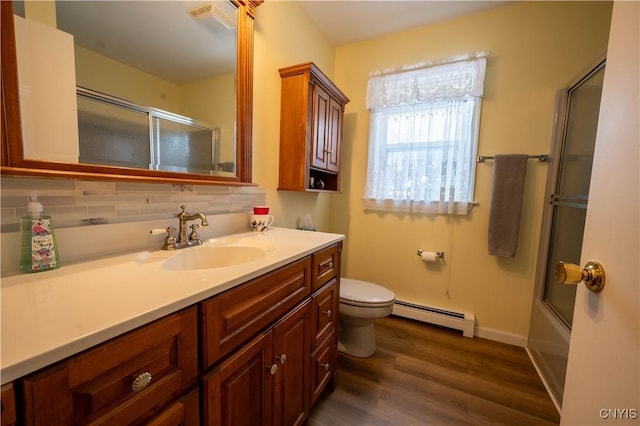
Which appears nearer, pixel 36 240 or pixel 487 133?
pixel 36 240

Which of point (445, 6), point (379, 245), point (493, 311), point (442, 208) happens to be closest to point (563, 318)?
point (493, 311)

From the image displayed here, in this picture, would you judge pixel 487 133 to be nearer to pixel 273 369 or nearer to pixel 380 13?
pixel 380 13

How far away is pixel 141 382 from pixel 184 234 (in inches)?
25.5

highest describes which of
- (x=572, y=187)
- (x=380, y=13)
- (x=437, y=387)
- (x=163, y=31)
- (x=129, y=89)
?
(x=380, y=13)

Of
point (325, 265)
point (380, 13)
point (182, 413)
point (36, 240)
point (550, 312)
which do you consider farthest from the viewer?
point (380, 13)

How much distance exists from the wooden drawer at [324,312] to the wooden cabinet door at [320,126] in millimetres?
858

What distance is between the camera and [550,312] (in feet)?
5.11

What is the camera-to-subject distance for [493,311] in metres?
1.90

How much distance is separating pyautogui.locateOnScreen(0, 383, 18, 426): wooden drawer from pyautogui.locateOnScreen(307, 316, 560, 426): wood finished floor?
1192 mm

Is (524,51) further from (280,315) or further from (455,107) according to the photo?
(280,315)

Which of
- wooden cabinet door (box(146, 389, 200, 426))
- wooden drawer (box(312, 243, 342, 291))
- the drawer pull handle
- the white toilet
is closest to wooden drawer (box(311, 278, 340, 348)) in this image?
wooden drawer (box(312, 243, 342, 291))

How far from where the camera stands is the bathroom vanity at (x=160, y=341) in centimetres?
37

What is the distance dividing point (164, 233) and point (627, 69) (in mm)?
1391

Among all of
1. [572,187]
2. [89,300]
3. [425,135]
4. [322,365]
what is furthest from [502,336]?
[89,300]
